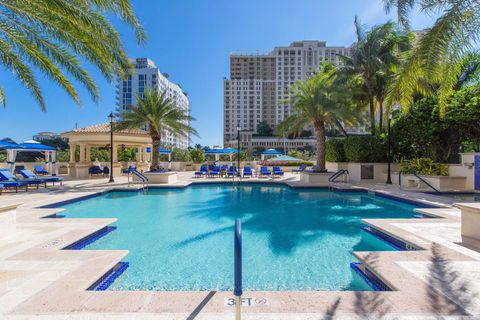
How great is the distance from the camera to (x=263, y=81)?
119m

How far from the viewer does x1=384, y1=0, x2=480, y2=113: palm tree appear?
5.43 metres

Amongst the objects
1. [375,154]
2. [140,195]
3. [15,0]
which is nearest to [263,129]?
[375,154]

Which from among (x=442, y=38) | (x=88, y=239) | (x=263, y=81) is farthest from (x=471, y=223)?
(x=263, y=81)

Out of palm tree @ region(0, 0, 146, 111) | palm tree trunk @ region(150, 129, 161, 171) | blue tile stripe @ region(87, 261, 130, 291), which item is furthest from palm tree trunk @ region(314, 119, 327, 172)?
blue tile stripe @ region(87, 261, 130, 291)

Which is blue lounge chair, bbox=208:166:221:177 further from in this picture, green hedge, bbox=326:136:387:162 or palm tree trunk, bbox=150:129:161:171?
green hedge, bbox=326:136:387:162

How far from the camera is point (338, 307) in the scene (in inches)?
116

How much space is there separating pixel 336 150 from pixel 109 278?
66.9 ft

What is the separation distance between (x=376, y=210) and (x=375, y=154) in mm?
10091

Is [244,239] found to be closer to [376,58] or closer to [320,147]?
[320,147]

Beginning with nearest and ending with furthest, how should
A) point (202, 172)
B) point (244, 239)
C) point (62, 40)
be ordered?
point (62, 40)
point (244, 239)
point (202, 172)

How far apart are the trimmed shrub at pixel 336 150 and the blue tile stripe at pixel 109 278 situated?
19494 mm

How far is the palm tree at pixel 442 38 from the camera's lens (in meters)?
5.43

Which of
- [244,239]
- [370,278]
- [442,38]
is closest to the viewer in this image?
[370,278]

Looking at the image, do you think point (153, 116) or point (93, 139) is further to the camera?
point (93, 139)
